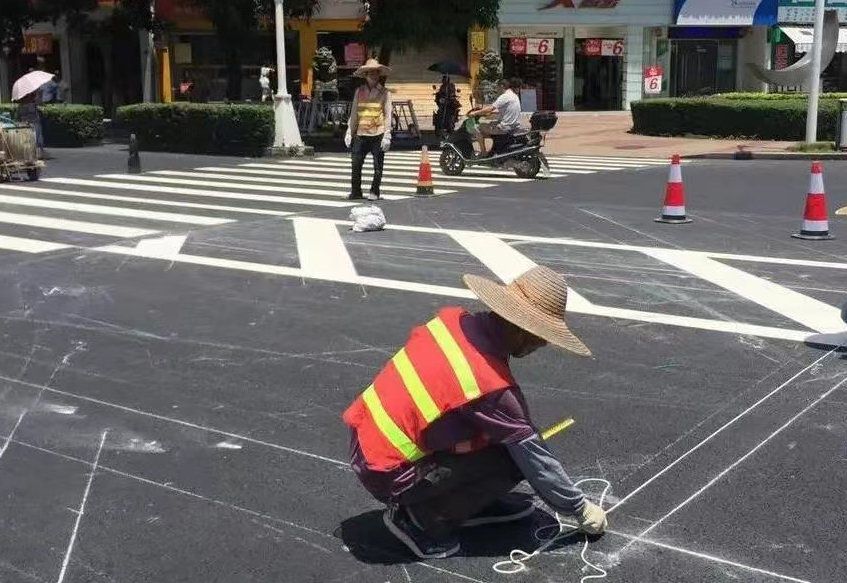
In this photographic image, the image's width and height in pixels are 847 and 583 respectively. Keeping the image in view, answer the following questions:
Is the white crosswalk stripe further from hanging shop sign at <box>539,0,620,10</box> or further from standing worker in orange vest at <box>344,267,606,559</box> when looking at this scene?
hanging shop sign at <box>539,0,620,10</box>

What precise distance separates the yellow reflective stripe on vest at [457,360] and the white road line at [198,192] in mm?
9877

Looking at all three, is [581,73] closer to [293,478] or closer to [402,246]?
[402,246]

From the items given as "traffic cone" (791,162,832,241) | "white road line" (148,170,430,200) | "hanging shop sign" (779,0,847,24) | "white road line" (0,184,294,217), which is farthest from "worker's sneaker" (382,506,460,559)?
"hanging shop sign" (779,0,847,24)

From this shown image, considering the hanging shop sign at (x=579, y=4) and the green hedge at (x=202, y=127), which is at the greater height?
the hanging shop sign at (x=579, y=4)

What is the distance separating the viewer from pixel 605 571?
145 inches

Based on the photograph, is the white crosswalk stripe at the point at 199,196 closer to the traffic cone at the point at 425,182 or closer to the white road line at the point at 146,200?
the white road line at the point at 146,200

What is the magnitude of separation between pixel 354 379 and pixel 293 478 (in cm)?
148

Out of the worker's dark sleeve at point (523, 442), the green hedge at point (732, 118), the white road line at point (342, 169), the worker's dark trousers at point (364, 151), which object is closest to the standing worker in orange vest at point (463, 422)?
the worker's dark sleeve at point (523, 442)

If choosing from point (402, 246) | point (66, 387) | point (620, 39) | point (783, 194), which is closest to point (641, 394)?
point (66, 387)

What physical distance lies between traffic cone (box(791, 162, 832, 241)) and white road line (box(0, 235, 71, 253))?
299 inches

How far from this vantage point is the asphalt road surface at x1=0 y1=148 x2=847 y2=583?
389 cm

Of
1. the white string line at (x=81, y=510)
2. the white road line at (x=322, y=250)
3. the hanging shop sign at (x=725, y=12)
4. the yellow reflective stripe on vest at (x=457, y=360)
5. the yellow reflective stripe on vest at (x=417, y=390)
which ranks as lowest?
the white string line at (x=81, y=510)

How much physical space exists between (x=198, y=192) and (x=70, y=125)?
10383mm

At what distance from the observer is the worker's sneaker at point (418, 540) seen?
3.82 m
